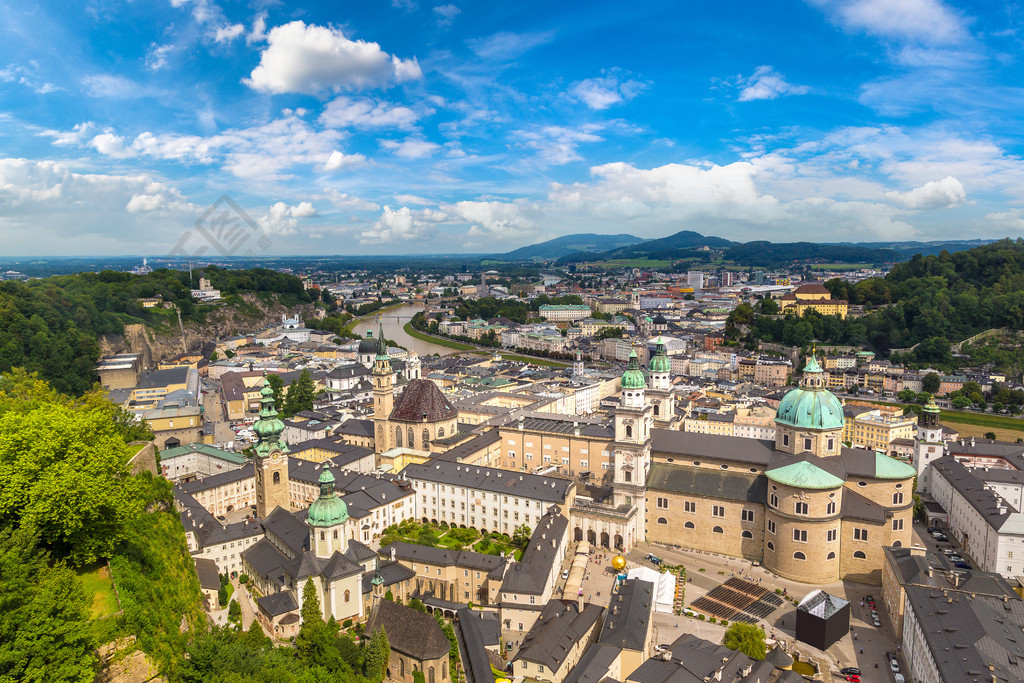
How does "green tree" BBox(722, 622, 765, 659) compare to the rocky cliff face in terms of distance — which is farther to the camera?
the rocky cliff face

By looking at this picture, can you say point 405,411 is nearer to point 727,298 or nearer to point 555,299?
point 555,299

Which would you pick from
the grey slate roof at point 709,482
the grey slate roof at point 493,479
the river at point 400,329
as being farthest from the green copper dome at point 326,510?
the river at point 400,329

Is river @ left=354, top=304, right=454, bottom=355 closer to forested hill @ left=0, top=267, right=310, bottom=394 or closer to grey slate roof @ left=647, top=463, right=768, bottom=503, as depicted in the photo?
forested hill @ left=0, top=267, right=310, bottom=394

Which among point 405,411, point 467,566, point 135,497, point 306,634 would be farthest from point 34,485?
point 405,411

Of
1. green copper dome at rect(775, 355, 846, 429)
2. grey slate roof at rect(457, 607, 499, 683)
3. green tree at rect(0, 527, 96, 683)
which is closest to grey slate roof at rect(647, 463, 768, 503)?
green copper dome at rect(775, 355, 846, 429)

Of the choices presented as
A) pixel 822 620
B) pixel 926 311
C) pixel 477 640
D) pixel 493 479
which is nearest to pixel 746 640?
pixel 822 620

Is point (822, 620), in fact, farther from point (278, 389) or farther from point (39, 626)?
point (278, 389)

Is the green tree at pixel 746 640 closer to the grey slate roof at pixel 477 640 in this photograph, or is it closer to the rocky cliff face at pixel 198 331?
the grey slate roof at pixel 477 640
